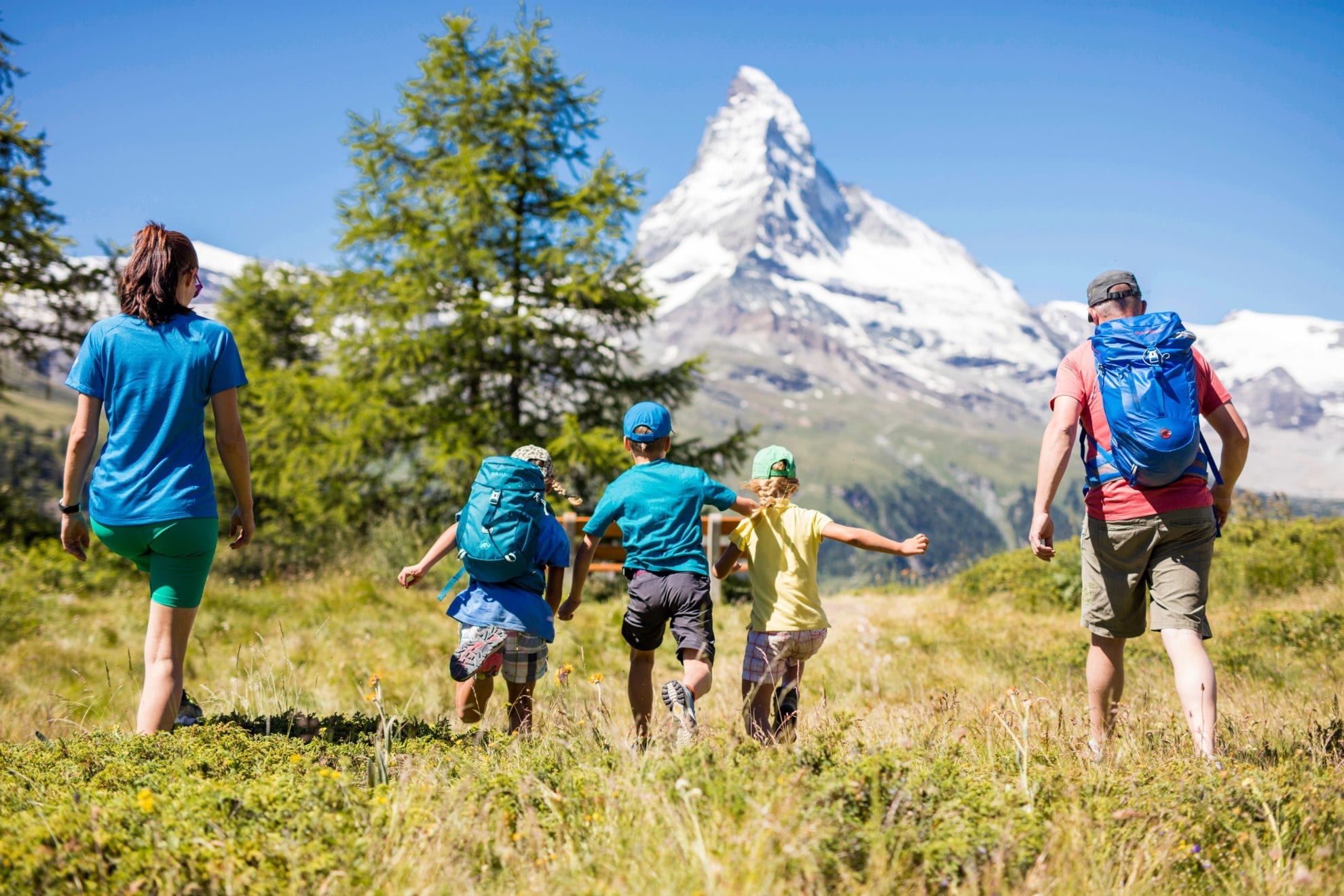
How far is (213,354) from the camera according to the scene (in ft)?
10.2

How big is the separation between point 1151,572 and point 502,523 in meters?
2.62

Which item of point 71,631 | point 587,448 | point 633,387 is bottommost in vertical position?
point 71,631

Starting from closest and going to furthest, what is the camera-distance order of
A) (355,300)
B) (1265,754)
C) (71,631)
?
(1265,754)
(71,631)
(355,300)

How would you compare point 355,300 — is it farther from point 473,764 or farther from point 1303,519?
point 1303,519

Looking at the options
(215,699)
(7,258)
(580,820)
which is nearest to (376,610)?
(215,699)

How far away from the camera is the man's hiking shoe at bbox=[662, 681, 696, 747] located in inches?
119

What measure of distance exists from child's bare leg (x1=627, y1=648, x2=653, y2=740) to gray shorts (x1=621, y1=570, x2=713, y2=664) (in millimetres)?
50

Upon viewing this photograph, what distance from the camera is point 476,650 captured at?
3684 millimetres

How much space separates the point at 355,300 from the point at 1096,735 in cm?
1133

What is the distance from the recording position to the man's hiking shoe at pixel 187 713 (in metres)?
3.47

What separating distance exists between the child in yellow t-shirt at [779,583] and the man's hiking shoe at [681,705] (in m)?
Answer: 0.39

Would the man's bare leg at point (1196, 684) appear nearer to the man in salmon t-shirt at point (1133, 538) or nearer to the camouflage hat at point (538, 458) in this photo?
the man in salmon t-shirt at point (1133, 538)

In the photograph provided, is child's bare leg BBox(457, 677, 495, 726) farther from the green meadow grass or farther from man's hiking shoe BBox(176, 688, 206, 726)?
man's hiking shoe BBox(176, 688, 206, 726)

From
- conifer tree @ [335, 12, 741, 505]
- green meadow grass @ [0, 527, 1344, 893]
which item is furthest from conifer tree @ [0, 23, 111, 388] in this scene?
green meadow grass @ [0, 527, 1344, 893]
